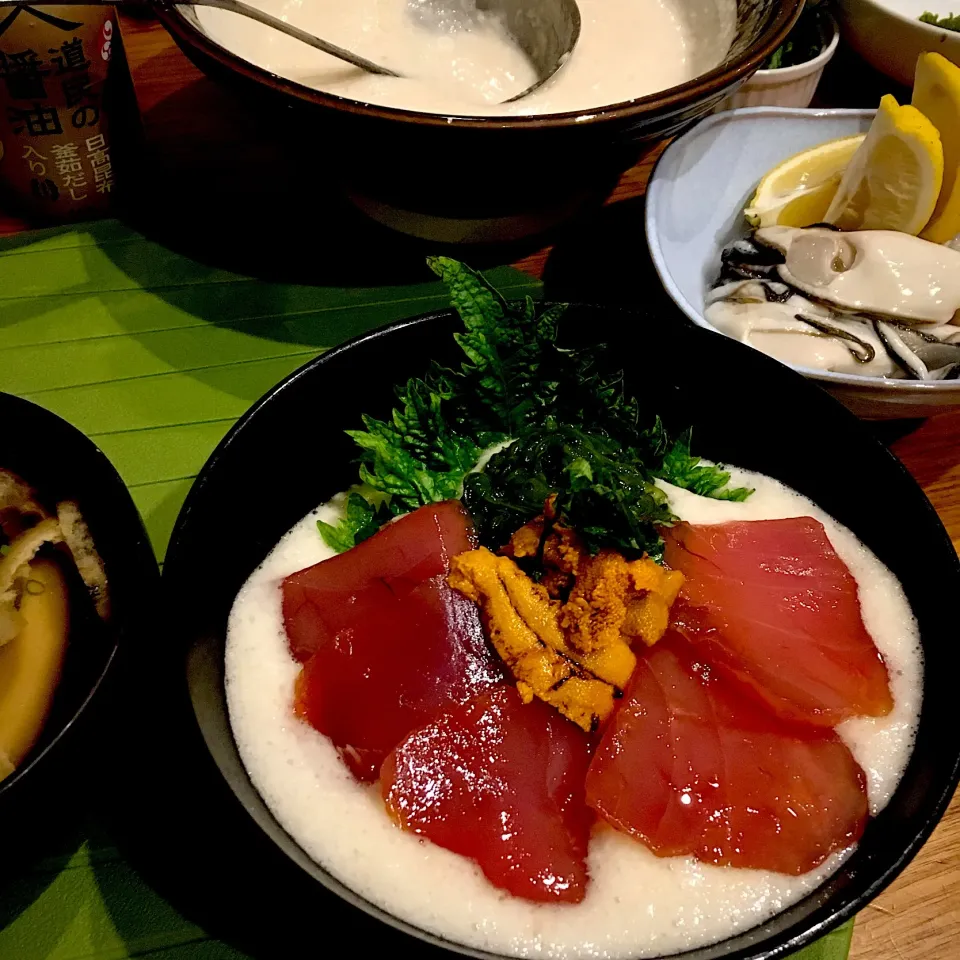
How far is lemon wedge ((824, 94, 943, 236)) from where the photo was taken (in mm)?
1639

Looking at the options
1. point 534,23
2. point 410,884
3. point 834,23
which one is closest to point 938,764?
point 410,884

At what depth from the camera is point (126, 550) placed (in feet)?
3.74

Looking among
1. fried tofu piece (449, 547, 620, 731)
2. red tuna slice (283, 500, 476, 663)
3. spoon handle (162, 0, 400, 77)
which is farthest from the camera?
spoon handle (162, 0, 400, 77)

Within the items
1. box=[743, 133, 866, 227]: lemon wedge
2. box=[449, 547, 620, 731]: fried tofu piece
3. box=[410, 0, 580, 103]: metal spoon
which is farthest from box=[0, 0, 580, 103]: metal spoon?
box=[449, 547, 620, 731]: fried tofu piece

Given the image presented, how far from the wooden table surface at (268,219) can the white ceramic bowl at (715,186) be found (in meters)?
0.14

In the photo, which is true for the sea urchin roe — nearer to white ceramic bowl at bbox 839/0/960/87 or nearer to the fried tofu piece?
the fried tofu piece

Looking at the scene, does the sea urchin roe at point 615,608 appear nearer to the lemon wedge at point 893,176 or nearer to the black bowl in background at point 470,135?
the black bowl in background at point 470,135

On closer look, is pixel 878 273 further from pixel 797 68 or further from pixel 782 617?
pixel 782 617

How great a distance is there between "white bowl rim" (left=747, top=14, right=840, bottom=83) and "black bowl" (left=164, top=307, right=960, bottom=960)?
1062 millimetres

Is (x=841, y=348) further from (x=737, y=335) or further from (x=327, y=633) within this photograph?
(x=327, y=633)

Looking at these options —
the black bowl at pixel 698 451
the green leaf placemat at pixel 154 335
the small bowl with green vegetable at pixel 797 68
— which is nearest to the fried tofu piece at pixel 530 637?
the black bowl at pixel 698 451

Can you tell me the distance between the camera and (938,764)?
1.03 meters

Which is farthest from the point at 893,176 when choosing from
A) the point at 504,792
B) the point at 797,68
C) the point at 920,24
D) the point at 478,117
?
the point at 504,792

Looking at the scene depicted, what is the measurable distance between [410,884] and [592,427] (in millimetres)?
727
